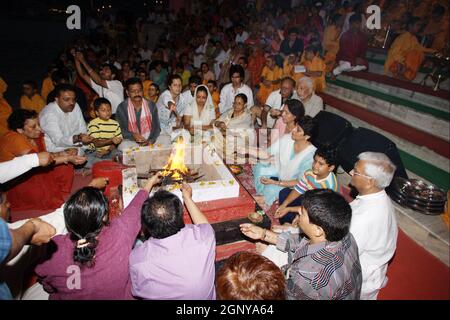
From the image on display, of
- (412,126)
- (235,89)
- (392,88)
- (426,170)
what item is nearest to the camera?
(426,170)

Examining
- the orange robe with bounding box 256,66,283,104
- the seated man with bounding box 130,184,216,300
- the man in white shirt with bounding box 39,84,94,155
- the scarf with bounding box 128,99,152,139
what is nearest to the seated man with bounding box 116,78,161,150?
the scarf with bounding box 128,99,152,139

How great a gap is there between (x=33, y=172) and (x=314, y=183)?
4339mm

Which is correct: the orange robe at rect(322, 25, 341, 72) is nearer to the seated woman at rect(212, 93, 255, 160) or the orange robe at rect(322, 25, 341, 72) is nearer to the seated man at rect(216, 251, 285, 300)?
the seated woman at rect(212, 93, 255, 160)

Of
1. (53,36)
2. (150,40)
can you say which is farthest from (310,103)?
(53,36)

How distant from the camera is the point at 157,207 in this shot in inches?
92.3

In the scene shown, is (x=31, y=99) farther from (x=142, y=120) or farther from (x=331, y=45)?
(x=331, y=45)

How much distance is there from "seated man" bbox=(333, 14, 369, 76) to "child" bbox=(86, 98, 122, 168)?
6.86m

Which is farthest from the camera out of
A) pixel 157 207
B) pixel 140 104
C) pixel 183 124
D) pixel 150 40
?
pixel 150 40

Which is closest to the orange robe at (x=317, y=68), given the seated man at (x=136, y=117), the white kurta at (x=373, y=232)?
the seated man at (x=136, y=117)

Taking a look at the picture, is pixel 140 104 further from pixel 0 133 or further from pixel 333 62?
pixel 333 62

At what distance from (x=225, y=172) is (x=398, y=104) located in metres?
4.44

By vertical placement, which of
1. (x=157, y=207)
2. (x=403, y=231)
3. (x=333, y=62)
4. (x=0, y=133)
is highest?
(x=333, y=62)

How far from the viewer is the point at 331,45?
9.27 m

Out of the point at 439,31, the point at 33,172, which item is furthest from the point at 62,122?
the point at 439,31
